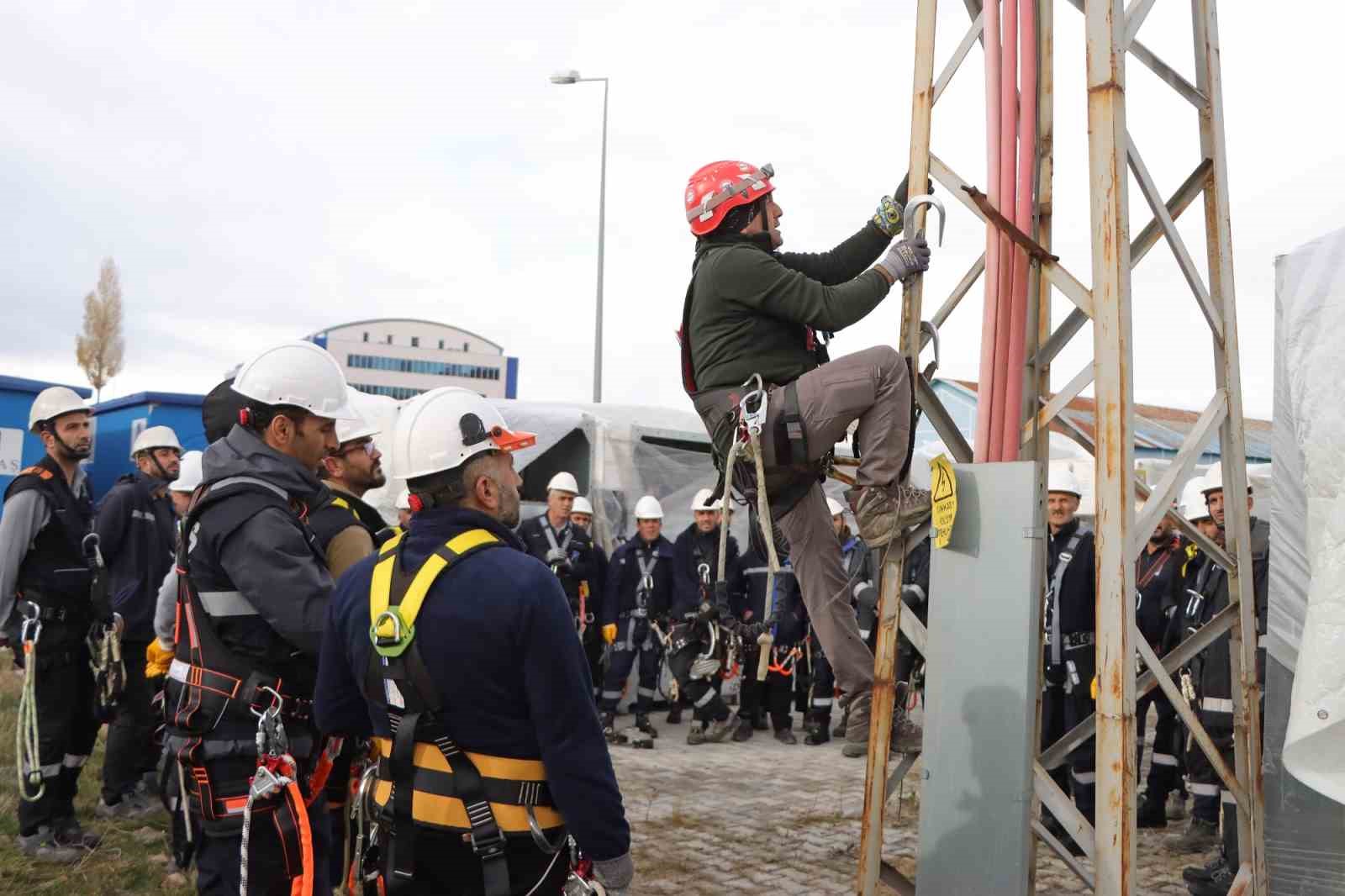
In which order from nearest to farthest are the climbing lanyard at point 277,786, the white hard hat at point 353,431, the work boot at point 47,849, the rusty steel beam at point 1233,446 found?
the climbing lanyard at point 277,786 < the rusty steel beam at point 1233,446 < the white hard hat at point 353,431 < the work boot at point 47,849

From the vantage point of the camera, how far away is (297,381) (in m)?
4.10

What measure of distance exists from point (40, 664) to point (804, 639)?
8043 mm

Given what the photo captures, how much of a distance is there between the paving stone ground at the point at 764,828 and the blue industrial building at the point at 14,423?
866 centimetres

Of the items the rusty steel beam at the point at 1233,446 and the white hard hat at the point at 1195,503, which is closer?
the rusty steel beam at the point at 1233,446

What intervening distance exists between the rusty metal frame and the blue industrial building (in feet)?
40.7

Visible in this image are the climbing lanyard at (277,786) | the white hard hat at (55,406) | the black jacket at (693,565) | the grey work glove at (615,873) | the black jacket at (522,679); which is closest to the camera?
the black jacket at (522,679)

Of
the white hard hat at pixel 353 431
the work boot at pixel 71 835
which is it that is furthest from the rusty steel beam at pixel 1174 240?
the work boot at pixel 71 835

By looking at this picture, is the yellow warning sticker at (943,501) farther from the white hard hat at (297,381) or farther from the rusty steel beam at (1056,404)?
the white hard hat at (297,381)

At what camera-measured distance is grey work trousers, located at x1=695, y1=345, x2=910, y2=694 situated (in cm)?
402

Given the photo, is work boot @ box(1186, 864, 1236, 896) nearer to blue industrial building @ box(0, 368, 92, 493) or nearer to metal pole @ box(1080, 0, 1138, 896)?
metal pole @ box(1080, 0, 1138, 896)

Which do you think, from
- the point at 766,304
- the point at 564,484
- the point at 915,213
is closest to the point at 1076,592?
the point at 915,213

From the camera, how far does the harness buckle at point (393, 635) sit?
2.90 m

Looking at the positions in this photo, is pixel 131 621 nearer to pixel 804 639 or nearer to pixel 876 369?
pixel 876 369

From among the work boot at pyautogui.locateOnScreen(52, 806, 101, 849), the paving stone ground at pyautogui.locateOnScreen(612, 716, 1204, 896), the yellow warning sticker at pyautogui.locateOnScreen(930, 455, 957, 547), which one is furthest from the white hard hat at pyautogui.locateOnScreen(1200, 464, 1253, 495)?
the work boot at pyautogui.locateOnScreen(52, 806, 101, 849)
